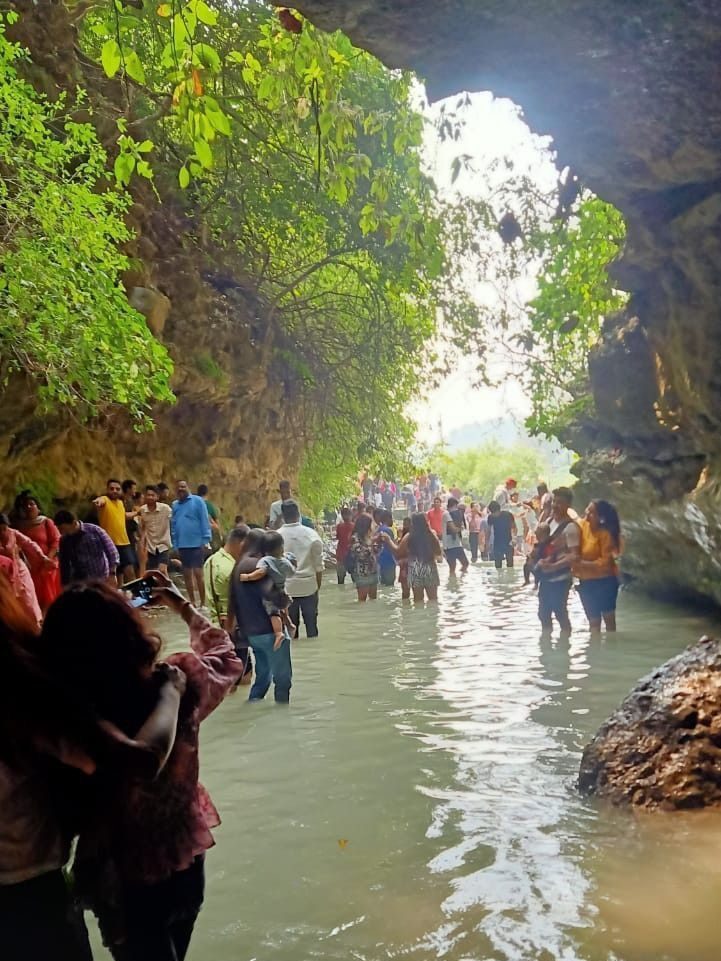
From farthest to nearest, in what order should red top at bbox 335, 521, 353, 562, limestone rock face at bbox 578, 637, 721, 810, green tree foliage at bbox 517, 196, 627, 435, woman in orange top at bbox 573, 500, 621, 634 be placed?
red top at bbox 335, 521, 353, 562, green tree foliage at bbox 517, 196, 627, 435, woman in orange top at bbox 573, 500, 621, 634, limestone rock face at bbox 578, 637, 721, 810

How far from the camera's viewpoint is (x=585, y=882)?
4098 millimetres

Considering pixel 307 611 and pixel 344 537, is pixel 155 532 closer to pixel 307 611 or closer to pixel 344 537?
pixel 307 611

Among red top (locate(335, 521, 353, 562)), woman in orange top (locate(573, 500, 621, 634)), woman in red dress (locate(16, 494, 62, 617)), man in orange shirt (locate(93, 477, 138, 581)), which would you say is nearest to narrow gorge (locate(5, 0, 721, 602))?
man in orange shirt (locate(93, 477, 138, 581))

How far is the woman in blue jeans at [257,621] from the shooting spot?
759cm

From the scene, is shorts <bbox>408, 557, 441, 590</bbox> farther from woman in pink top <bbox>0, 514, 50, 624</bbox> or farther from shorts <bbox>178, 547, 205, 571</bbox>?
woman in pink top <bbox>0, 514, 50, 624</bbox>

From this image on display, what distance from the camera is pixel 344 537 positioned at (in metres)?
20.4

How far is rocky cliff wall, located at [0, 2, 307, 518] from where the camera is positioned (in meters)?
14.0

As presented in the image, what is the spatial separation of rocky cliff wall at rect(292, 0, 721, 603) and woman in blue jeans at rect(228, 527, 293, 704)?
4284 mm

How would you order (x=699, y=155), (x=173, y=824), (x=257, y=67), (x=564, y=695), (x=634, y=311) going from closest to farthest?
1. (x=173, y=824)
2. (x=257, y=67)
3. (x=699, y=155)
4. (x=564, y=695)
5. (x=634, y=311)

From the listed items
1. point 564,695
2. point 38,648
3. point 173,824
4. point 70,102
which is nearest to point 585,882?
point 173,824

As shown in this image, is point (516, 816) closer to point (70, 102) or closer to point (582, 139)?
point (582, 139)

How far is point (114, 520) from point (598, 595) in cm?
771

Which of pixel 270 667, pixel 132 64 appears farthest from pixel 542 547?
pixel 132 64

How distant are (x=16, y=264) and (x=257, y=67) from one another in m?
5.30
